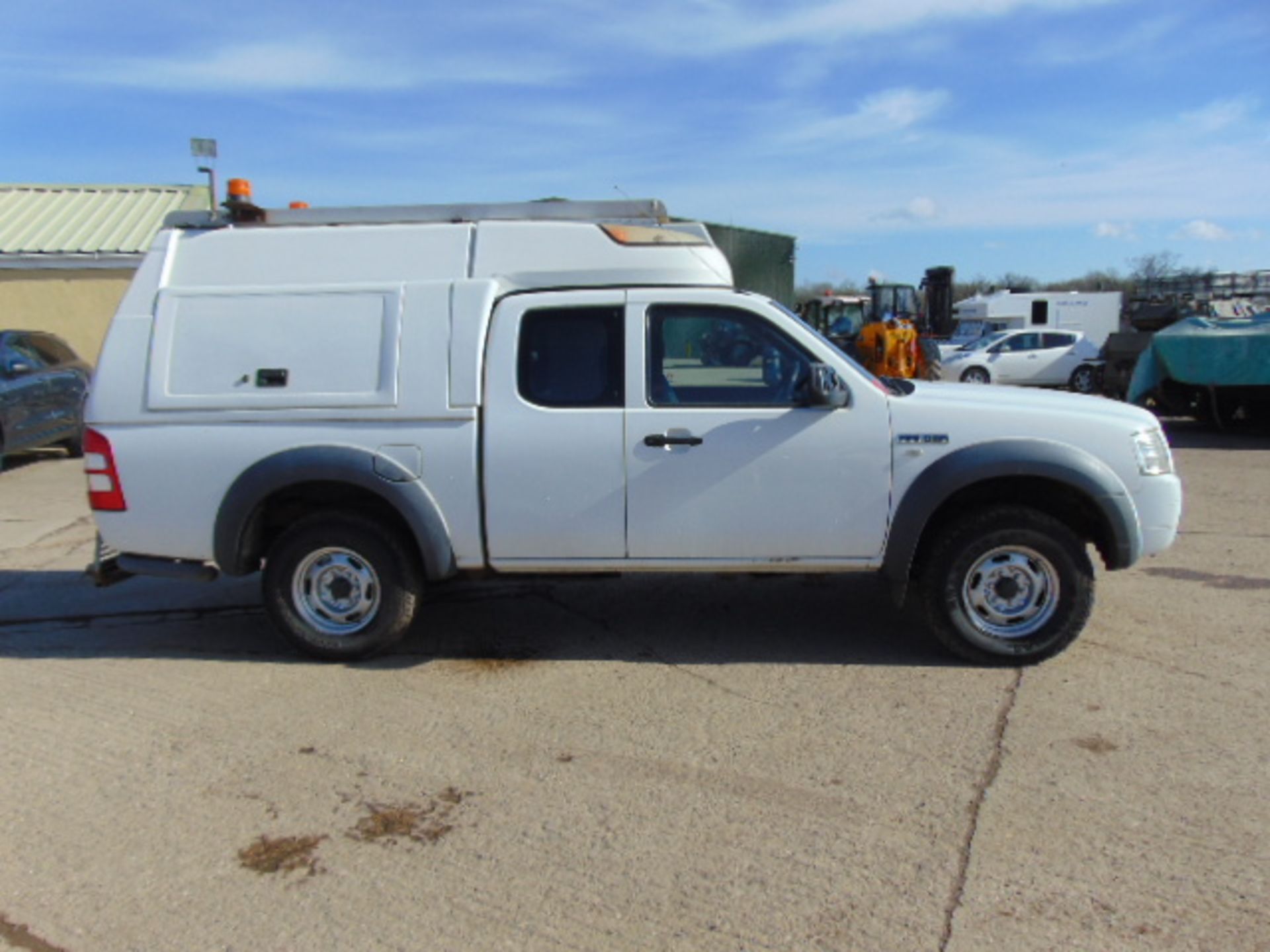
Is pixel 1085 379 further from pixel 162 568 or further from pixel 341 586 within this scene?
pixel 162 568

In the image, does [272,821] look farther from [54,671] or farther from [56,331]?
[56,331]

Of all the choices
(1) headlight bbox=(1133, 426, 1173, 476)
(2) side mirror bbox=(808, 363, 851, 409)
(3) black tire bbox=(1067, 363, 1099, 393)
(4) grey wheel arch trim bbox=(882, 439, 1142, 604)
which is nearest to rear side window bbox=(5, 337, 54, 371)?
(2) side mirror bbox=(808, 363, 851, 409)

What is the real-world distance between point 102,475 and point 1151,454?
5.20m

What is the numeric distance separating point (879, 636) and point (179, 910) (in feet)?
12.1

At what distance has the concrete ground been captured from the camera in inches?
119

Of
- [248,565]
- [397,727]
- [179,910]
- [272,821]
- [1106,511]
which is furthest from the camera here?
[248,565]

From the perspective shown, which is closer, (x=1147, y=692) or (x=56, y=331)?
(x=1147, y=692)

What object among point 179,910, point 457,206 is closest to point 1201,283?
point 457,206

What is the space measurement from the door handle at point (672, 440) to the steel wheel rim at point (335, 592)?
1593 millimetres

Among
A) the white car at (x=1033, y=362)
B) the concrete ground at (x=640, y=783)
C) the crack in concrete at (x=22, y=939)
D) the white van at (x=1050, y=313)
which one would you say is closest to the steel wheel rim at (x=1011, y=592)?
the concrete ground at (x=640, y=783)

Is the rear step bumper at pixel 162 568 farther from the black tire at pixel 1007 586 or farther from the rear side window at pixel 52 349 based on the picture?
the rear side window at pixel 52 349

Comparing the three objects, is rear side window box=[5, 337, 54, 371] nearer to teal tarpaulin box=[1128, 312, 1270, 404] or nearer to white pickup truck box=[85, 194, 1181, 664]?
white pickup truck box=[85, 194, 1181, 664]

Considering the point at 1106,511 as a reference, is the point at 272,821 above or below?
below

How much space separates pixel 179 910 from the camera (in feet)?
10.2
